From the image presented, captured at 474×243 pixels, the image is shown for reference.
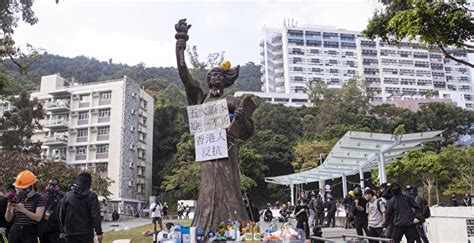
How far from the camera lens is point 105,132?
1538 inches

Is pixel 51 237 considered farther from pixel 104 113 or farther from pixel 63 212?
pixel 104 113

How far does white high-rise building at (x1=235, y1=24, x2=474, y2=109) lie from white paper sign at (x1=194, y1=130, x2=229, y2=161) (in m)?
71.4

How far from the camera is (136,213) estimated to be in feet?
126

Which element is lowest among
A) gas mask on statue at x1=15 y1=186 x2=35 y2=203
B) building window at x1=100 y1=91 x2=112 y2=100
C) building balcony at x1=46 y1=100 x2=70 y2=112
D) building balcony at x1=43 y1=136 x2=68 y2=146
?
gas mask on statue at x1=15 y1=186 x2=35 y2=203

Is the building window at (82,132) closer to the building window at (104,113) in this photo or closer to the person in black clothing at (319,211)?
the building window at (104,113)

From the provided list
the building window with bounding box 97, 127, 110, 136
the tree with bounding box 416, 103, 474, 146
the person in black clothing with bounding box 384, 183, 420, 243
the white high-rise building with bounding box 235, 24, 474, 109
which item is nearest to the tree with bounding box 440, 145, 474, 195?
the tree with bounding box 416, 103, 474, 146

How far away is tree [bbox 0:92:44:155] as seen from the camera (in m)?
30.9

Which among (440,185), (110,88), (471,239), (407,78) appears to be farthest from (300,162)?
(407,78)

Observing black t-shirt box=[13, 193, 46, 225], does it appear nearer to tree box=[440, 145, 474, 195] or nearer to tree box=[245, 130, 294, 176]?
tree box=[440, 145, 474, 195]

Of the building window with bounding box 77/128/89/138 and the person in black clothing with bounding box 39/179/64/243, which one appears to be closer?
the person in black clothing with bounding box 39/179/64/243

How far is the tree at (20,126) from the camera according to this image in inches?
1216

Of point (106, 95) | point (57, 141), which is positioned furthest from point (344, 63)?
point (57, 141)

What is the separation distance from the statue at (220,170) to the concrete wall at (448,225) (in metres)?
5.39

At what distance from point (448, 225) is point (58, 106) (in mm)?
39193
